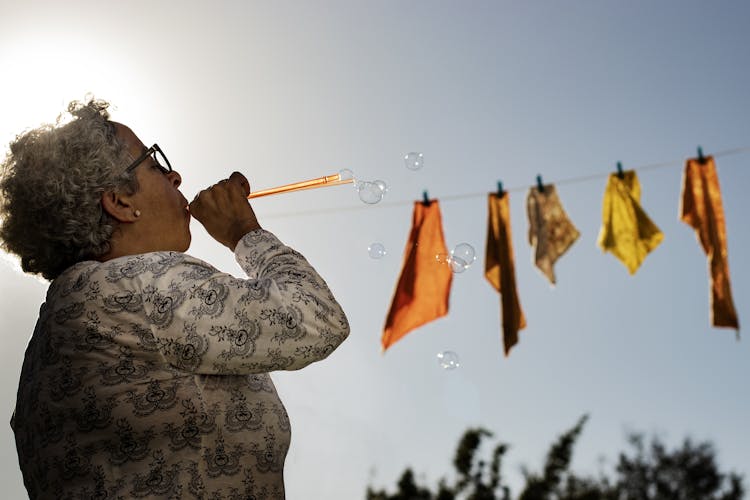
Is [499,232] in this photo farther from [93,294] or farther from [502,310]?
[93,294]

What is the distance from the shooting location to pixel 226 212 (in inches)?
53.4

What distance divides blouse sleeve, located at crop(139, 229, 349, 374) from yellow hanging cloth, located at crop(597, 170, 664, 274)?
468 centimetres

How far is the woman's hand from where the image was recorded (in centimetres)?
134

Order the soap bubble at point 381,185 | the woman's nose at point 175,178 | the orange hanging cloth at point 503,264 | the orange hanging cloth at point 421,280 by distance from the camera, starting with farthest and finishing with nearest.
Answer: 1. the orange hanging cloth at point 421,280
2. the orange hanging cloth at point 503,264
3. the soap bubble at point 381,185
4. the woman's nose at point 175,178

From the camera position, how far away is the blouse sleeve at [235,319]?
112cm

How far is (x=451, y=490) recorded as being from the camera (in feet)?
52.6

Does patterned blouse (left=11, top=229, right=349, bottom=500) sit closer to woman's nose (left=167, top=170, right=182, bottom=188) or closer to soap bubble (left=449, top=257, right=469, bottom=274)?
woman's nose (left=167, top=170, right=182, bottom=188)

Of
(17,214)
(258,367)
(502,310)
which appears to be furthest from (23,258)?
(502,310)

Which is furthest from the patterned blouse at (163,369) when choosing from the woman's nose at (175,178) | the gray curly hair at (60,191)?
the woman's nose at (175,178)

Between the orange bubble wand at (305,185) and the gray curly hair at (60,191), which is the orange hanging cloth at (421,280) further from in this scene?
the gray curly hair at (60,191)

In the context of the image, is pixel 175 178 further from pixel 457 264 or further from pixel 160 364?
pixel 457 264

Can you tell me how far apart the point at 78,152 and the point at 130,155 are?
9 centimetres

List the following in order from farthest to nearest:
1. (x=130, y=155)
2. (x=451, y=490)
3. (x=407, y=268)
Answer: (x=451, y=490)
(x=407, y=268)
(x=130, y=155)

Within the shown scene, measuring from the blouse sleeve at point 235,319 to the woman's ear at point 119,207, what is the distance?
0.19m
